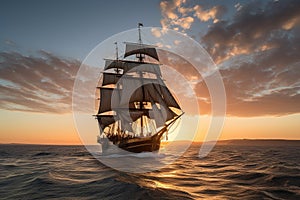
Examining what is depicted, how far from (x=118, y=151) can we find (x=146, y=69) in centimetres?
3016

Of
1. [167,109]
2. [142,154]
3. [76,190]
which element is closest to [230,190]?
[76,190]

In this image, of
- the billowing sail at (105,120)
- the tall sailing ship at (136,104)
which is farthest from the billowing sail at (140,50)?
the billowing sail at (105,120)

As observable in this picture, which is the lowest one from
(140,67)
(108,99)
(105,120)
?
(105,120)

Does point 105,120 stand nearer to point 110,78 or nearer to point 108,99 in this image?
point 108,99

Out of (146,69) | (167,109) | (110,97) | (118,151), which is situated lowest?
(118,151)

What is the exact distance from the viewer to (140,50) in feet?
252

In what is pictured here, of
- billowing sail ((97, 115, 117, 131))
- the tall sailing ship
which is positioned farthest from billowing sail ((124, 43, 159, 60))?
billowing sail ((97, 115, 117, 131))

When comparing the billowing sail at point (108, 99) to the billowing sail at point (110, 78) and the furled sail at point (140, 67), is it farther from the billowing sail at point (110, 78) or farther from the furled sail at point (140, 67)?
the furled sail at point (140, 67)

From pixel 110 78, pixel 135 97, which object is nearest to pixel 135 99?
pixel 135 97

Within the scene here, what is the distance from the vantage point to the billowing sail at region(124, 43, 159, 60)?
75.4 m

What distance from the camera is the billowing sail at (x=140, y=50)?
7538cm

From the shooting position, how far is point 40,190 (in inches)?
586

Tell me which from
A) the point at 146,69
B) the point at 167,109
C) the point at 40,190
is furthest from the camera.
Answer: the point at 146,69

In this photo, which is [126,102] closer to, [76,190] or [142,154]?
[142,154]
